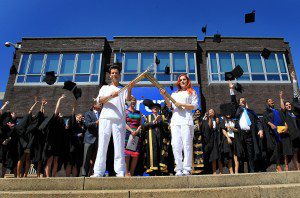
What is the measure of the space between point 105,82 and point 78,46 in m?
3.18

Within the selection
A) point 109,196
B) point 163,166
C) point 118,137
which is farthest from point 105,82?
point 109,196

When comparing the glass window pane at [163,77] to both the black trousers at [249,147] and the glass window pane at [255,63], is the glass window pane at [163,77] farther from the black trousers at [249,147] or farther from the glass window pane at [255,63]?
the black trousers at [249,147]

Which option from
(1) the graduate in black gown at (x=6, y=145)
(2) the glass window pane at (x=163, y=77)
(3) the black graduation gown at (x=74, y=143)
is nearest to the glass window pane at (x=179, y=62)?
(2) the glass window pane at (x=163, y=77)

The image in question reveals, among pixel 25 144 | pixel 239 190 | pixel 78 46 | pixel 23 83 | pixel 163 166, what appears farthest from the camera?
pixel 78 46

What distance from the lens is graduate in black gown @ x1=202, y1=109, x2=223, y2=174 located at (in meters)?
6.38

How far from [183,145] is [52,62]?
14070 mm

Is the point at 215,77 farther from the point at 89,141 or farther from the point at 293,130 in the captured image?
the point at 89,141

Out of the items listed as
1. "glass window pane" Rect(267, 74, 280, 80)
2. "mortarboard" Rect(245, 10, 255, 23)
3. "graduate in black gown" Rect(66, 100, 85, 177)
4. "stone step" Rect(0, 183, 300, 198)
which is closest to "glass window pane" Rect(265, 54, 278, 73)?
"glass window pane" Rect(267, 74, 280, 80)

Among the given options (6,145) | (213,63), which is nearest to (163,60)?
(213,63)

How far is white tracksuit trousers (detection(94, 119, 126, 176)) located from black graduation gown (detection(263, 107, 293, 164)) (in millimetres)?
4166

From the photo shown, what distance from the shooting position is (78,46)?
1614 centimetres

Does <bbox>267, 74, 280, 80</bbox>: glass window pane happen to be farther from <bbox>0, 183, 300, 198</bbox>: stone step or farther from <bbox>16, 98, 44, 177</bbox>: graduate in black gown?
<bbox>16, 98, 44, 177</bbox>: graduate in black gown

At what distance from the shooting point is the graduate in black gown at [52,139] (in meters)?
5.75

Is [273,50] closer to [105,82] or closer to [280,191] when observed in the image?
[105,82]
